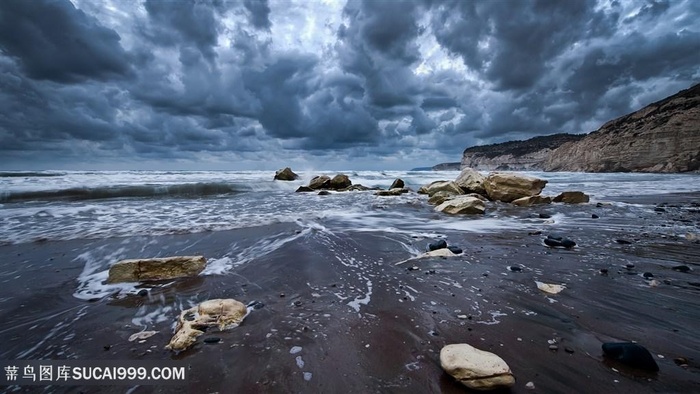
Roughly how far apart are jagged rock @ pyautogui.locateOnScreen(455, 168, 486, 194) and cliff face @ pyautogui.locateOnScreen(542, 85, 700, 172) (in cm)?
5060

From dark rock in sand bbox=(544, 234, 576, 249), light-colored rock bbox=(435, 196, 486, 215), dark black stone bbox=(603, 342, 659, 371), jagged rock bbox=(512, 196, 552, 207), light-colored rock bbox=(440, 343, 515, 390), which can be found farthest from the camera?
jagged rock bbox=(512, 196, 552, 207)

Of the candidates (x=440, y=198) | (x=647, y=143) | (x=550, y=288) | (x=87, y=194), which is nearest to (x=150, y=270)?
(x=550, y=288)

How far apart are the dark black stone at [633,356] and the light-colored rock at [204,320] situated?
327 cm

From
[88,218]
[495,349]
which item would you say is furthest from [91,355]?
[88,218]

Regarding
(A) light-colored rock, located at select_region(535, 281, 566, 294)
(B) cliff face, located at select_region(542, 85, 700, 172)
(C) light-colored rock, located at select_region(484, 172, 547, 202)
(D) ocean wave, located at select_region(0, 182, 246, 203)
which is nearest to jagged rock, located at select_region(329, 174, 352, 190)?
(D) ocean wave, located at select_region(0, 182, 246, 203)

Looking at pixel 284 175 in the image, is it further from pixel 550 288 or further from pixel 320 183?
pixel 550 288

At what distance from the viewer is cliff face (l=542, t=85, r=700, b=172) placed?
4450 cm

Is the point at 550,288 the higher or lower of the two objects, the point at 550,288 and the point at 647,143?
the lower

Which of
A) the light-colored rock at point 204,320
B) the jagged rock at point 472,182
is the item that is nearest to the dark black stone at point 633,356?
the light-colored rock at point 204,320

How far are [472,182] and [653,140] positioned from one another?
175 feet

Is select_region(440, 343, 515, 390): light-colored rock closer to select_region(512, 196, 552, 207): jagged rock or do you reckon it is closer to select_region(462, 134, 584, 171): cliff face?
select_region(512, 196, 552, 207): jagged rock

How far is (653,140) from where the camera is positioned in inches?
1907

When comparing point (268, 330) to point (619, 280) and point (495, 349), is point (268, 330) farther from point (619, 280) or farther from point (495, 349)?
point (619, 280)

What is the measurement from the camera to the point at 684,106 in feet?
153
